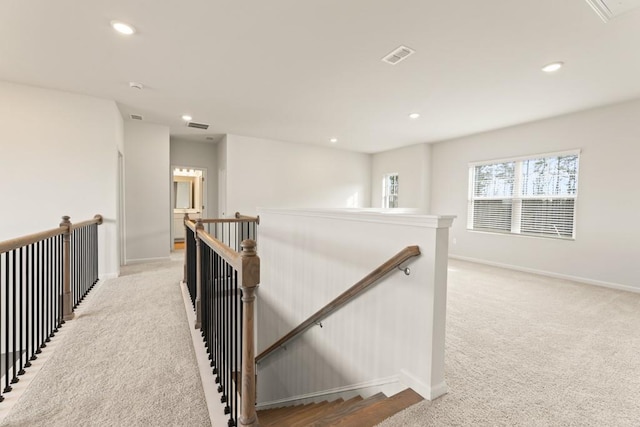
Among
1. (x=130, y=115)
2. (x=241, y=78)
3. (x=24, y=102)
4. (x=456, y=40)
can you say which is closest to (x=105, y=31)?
(x=241, y=78)

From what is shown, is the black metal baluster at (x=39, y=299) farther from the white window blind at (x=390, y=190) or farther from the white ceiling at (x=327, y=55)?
the white window blind at (x=390, y=190)

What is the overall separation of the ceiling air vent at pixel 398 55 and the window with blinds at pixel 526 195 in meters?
3.77

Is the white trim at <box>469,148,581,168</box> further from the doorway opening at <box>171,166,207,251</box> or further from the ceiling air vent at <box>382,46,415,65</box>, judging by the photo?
the doorway opening at <box>171,166,207,251</box>

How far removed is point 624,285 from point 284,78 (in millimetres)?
5695

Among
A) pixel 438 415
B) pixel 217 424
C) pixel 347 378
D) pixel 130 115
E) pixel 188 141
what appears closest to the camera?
pixel 217 424

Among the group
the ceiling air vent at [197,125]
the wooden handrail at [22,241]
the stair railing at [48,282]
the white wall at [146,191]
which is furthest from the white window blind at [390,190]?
the wooden handrail at [22,241]

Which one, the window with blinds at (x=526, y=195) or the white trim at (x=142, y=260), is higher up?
the window with blinds at (x=526, y=195)

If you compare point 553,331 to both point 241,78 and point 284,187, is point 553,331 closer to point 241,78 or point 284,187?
point 241,78

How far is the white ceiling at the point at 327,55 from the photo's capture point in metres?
2.26

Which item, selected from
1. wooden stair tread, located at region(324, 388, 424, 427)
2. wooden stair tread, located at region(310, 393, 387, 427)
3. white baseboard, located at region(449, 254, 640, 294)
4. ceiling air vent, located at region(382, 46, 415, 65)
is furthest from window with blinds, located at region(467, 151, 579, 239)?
wooden stair tread, located at region(310, 393, 387, 427)

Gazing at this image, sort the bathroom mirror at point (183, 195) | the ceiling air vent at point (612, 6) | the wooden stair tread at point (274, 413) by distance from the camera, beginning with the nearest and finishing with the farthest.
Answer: the ceiling air vent at point (612, 6) → the wooden stair tread at point (274, 413) → the bathroom mirror at point (183, 195)

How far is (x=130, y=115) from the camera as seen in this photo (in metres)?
4.89

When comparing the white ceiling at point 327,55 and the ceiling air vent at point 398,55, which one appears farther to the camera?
the ceiling air vent at point 398,55

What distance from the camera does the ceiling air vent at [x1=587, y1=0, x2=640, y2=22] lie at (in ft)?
6.95
